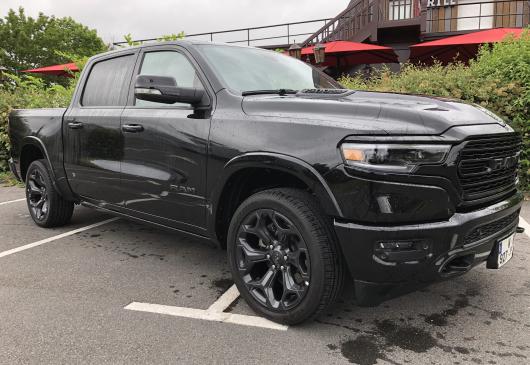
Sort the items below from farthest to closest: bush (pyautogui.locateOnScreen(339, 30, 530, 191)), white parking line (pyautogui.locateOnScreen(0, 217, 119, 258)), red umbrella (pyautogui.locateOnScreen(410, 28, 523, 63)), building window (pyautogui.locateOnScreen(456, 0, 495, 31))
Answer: building window (pyautogui.locateOnScreen(456, 0, 495, 31)) < red umbrella (pyautogui.locateOnScreen(410, 28, 523, 63)) < bush (pyautogui.locateOnScreen(339, 30, 530, 191)) < white parking line (pyautogui.locateOnScreen(0, 217, 119, 258))

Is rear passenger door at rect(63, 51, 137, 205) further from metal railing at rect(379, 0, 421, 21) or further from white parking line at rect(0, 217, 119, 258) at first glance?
metal railing at rect(379, 0, 421, 21)

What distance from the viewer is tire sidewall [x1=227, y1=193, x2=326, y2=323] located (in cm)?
252

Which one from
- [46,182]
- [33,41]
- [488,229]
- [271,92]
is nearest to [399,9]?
[46,182]

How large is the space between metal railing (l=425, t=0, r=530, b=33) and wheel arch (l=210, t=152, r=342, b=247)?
51.4 ft

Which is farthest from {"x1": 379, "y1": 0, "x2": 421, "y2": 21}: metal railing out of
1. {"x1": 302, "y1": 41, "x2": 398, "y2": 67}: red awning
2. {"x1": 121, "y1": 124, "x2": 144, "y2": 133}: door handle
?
{"x1": 121, "y1": 124, "x2": 144, "y2": 133}: door handle

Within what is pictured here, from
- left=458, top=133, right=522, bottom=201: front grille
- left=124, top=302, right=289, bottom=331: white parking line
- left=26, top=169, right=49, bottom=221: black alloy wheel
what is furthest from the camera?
left=26, top=169, right=49, bottom=221: black alloy wheel

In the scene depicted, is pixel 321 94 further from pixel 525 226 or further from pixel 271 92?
pixel 525 226

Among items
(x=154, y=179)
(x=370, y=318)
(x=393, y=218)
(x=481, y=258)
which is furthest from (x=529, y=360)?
(x=154, y=179)

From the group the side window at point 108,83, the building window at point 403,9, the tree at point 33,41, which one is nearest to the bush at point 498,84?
the side window at point 108,83

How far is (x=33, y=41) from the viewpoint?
3444cm

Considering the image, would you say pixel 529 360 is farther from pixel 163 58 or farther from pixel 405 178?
pixel 163 58

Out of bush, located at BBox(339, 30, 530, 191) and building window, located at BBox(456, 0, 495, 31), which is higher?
building window, located at BBox(456, 0, 495, 31)

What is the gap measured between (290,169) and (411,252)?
30.1 inches

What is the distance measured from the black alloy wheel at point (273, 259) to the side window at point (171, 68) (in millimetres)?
1071
